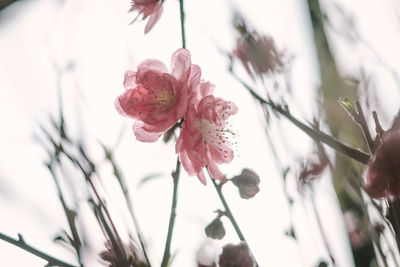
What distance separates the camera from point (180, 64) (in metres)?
0.65

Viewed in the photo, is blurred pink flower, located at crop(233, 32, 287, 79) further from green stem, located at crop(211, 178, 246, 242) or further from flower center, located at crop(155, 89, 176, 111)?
green stem, located at crop(211, 178, 246, 242)

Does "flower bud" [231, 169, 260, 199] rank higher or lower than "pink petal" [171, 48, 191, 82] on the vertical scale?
lower

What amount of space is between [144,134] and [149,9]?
231 mm

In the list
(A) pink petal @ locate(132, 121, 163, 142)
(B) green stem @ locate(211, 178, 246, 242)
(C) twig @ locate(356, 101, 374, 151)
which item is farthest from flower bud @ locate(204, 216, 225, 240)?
(C) twig @ locate(356, 101, 374, 151)

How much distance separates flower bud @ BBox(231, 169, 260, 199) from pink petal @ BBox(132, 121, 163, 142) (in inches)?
6.0

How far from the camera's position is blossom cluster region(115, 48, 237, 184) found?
59cm

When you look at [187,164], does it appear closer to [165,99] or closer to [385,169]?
[165,99]

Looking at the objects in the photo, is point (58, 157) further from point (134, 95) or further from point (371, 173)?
Result: point (371, 173)

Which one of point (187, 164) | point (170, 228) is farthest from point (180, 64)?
point (170, 228)

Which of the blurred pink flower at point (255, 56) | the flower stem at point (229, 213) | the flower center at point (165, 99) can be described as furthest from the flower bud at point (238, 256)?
the blurred pink flower at point (255, 56)

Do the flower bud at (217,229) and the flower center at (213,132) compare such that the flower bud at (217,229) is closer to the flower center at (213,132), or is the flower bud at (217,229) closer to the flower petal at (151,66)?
the flower center at (213,132)

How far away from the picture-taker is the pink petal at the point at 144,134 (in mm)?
639

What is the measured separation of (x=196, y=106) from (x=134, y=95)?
0.44 ft

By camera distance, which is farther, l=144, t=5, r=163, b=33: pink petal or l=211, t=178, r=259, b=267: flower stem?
l=144, t=5, r=163, b=33: pink petal
